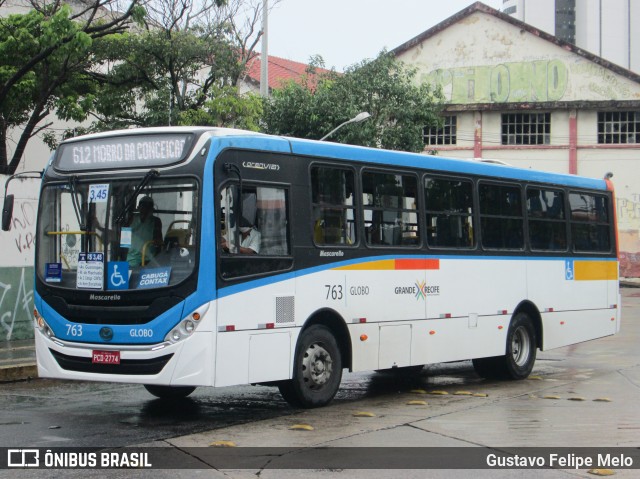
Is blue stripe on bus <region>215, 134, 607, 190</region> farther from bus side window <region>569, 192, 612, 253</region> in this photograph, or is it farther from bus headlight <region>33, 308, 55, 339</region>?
bus headlight <region>33, 308, 55, 339</region>

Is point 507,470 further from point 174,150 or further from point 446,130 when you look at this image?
point 446,130

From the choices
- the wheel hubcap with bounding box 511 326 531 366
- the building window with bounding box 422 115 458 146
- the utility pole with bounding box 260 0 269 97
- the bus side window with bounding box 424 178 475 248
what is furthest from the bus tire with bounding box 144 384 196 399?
the building window with bounding box 422 115 458 146

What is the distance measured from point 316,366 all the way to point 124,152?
121 inches

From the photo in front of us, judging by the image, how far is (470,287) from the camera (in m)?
13.1

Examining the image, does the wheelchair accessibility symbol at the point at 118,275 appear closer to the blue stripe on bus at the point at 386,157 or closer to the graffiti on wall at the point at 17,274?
the blue stripe on bus at the point at 386,157

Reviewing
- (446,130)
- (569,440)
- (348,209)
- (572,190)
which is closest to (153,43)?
(572,190)

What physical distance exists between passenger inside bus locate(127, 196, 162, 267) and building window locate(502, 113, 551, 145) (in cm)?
3557

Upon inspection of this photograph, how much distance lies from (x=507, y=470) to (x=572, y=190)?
8.64m

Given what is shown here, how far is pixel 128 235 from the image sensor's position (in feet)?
31.3

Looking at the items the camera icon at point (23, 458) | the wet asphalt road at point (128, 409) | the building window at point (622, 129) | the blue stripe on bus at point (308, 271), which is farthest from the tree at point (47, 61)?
the building window at point (622, 129)

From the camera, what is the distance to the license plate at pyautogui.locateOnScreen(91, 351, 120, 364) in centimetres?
938

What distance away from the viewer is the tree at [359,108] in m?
34.7

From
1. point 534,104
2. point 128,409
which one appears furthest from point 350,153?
point 534,104

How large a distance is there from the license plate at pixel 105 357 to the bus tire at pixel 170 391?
6.41 feet
